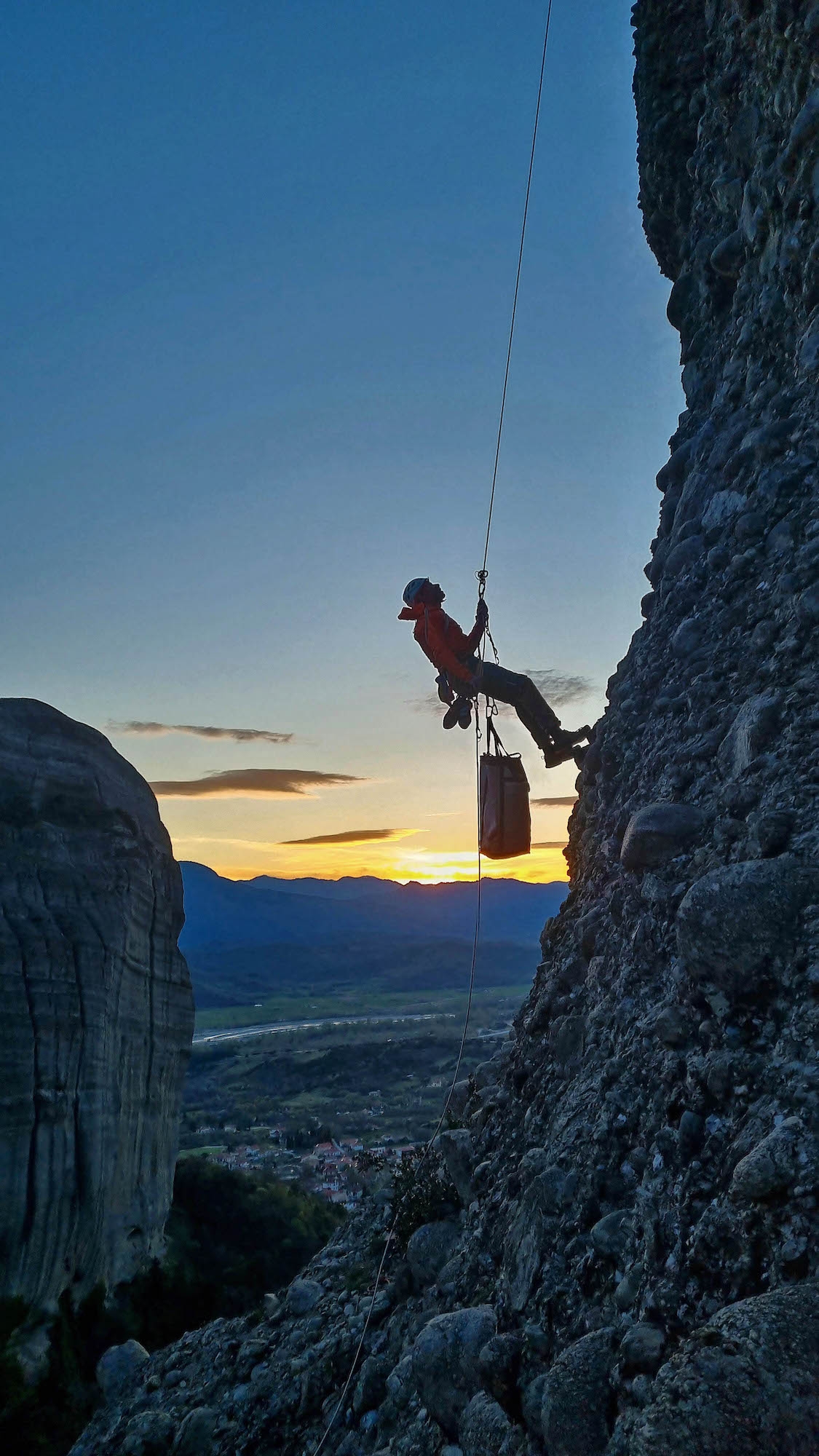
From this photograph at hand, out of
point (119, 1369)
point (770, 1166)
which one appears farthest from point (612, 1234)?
point (119, 1369)

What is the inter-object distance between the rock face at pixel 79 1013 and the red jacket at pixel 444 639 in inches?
401

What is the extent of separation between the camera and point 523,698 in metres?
10.6

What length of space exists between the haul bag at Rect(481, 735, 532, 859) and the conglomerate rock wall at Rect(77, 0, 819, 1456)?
119 cm

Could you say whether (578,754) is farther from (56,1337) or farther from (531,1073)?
(56,1337)

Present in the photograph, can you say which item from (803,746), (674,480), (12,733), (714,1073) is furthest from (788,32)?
(12,733)

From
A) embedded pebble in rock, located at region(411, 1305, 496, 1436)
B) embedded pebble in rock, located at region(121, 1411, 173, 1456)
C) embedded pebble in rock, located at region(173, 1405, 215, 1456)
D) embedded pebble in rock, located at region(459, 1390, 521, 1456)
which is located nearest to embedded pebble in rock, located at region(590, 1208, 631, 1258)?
embedded pebble in rock, located at region(459, 1390, 521, 1456)

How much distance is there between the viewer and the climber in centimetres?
1040

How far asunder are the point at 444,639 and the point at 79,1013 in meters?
11.5

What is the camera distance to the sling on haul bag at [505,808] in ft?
33.3

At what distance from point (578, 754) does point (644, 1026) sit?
217 inches

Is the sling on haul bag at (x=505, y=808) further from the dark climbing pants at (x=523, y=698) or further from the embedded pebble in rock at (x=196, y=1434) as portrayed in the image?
the embedded pebble in rock at (x=196, y=1434)

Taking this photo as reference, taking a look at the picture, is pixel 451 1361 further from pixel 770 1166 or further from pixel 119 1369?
pixel 119 1369

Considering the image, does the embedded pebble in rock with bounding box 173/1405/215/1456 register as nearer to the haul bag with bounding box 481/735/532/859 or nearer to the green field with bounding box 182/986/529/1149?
the haul bag with bounding box 481/735/532/859

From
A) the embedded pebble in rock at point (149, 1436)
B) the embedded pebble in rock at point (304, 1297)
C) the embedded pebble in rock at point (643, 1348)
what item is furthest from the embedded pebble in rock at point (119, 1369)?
the embedded pebble in rock at point (643, 1348)
